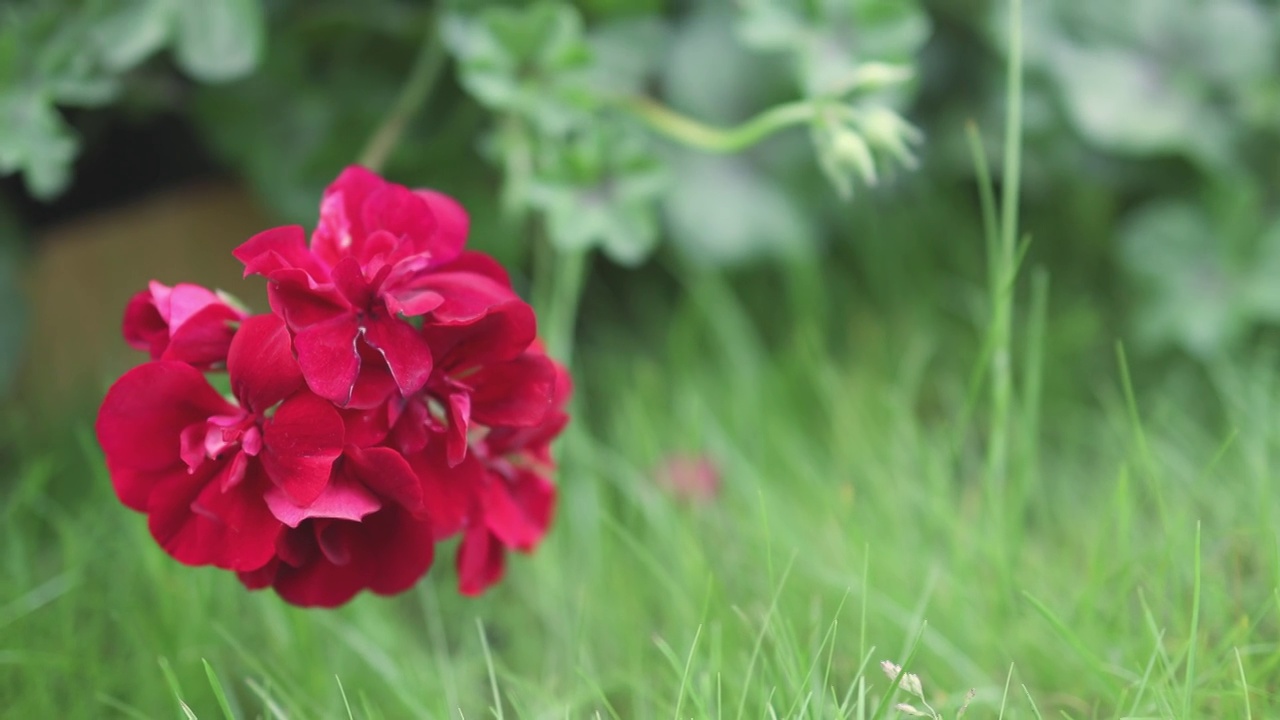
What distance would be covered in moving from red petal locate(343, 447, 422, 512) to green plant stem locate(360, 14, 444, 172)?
522 mm

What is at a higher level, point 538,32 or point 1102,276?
point 538,32

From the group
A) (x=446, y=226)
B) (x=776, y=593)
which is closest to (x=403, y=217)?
(x=446, y=226)

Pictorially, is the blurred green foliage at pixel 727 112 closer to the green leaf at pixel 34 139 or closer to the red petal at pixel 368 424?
the green leaf at pixel 34 139

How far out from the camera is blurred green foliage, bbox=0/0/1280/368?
0.96m

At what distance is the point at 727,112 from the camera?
1207 mm

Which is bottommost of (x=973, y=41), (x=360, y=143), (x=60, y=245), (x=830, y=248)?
(x=60, y=245)

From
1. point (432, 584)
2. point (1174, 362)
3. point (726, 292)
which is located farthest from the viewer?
point (726, 292)

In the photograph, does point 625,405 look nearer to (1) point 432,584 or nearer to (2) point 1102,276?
(1) point 432,584

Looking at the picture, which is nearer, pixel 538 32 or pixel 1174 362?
pixel 538 32

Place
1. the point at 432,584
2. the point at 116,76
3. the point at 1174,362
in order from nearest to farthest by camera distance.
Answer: the point at 432,584 < the point at 116,76 < the point at 1174,362

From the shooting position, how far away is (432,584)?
940 mm

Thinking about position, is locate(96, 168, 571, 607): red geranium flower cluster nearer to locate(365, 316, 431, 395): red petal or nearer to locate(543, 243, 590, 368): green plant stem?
locate(365, 316, 431, 395): red petal

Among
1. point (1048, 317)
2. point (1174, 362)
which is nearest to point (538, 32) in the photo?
point (1048, 317)

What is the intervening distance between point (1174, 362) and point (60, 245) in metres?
1.34
